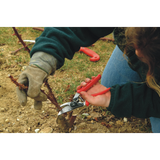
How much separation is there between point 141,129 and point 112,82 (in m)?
0.70

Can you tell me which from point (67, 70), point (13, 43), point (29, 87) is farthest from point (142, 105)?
point (13, 43)

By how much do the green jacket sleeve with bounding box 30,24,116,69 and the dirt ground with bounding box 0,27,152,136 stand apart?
2.25 feet

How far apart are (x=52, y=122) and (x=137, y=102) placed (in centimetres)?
105

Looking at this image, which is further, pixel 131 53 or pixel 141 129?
pixel 141 129

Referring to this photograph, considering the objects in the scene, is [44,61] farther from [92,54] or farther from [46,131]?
[92,54]

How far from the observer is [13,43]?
126 inches

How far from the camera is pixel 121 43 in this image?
4.99ft

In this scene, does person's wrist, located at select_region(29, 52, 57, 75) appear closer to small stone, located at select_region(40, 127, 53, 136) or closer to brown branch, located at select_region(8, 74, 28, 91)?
brown branch, located at select_region(8, 74, 28, 91)

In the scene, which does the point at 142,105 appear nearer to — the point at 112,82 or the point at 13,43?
the point at 112,82

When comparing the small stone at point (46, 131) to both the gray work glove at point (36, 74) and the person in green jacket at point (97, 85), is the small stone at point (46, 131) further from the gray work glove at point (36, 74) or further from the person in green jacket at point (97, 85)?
the gray work glove at point (36, 74)

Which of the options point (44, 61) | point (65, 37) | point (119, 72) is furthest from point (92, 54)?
point (44, 61)

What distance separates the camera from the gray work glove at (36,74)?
124cm

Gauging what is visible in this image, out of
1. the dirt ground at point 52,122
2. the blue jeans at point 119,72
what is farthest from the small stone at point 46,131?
the blue jeans at point 119,72

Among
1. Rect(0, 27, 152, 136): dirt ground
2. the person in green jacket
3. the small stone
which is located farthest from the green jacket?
the small stone
